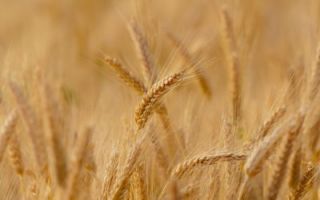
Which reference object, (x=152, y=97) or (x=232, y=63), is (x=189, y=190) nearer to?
(x=152, y=97)

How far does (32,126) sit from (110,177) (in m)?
0.26

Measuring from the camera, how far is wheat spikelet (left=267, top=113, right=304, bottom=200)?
180 centimetres

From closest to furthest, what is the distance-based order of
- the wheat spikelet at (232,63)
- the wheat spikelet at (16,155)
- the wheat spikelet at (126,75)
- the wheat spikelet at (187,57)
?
the wheat spikelet at (16,155)
the wheat spikelet at (126,75)
the wheat spikelet at (232,63)
the wheat spikelet at (187,57)

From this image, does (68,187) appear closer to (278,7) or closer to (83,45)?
(83,45)

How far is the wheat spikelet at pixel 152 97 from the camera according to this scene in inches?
77.2

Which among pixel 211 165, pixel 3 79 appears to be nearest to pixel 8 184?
pixel 3 79

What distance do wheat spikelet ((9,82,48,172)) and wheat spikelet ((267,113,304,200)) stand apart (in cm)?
60

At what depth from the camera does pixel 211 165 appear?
2.02 m

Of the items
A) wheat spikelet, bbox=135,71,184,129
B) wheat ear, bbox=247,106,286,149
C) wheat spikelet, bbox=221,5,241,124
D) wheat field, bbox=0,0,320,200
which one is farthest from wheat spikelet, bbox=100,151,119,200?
wheat spikelet, bbox=221,5,241,124

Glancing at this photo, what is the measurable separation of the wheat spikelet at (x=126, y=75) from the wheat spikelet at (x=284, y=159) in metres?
0.52

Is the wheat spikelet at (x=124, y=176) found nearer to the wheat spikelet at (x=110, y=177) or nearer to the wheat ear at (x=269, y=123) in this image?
the wheat spikelet at (x=110, y=177)

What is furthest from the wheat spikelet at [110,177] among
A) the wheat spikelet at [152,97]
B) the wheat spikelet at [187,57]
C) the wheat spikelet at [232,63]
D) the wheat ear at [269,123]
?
the wheat spikelet at [187,57]

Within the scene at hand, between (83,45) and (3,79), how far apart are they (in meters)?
3.16

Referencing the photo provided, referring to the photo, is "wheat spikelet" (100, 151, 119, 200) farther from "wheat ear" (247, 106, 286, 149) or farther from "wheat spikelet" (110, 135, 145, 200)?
"wheat ear" (247, 106, 286, 149)
